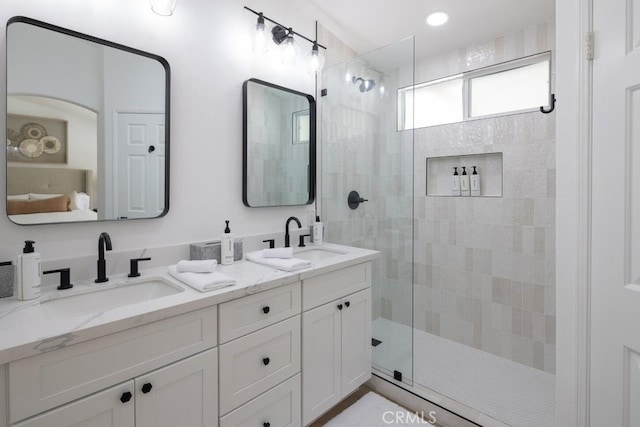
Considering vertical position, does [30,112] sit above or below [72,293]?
above

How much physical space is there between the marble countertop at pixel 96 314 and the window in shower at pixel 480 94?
151cm

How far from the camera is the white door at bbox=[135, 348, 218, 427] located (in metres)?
1.03

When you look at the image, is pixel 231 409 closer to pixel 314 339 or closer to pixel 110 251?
pixel 314 339

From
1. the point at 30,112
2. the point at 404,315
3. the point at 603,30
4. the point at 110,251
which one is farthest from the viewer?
the point at 404,315

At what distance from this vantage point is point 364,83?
2.31 metres

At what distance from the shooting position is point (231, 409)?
1.27 meters

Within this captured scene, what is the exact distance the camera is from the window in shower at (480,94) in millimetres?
2260

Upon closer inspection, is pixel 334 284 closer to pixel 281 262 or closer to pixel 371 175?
pixel 281 262

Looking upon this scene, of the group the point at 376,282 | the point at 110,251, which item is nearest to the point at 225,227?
the point at 110,251

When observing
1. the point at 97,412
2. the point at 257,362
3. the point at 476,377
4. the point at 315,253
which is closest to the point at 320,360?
the point at 257,362

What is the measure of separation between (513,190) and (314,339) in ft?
6.02

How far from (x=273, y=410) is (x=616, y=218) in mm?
1551

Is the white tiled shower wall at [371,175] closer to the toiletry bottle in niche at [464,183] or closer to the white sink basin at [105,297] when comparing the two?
the toiletry bottle in niche at [464,183]

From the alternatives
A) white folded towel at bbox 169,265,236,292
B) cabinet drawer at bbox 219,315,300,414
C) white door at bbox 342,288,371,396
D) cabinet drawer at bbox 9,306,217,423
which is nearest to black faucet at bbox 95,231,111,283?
white folded towel at bbox 169,265,236,292
